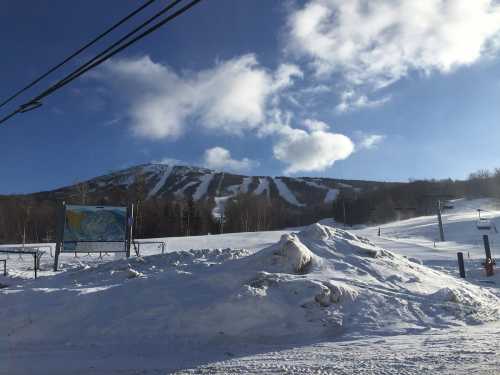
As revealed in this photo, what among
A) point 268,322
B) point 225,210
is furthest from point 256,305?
point 225,210

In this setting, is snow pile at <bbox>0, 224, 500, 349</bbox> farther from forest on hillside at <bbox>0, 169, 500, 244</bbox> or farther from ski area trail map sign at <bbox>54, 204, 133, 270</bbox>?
forest on hillside at <bbox>0, 169, 500, 244</bbox>

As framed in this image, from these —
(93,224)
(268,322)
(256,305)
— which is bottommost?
(268,322)

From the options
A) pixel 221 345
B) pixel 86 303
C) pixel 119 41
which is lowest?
pixel 221 345

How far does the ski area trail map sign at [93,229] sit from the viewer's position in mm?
19656

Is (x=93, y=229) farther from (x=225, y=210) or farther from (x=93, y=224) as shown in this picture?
(x=225, y=210)

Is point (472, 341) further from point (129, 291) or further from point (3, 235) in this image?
point (3, 235)

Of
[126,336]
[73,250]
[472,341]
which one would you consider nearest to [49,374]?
[126,336]

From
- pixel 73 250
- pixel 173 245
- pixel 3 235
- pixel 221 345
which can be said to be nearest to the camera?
pixel 221 345

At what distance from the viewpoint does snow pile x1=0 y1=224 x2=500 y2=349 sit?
7055 mm

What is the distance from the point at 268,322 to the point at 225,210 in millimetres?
88895

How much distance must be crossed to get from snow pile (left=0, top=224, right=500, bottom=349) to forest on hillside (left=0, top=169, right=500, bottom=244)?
4280 cm

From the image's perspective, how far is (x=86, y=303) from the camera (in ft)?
25.9

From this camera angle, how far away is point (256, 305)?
750cm

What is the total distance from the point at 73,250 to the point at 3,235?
60.1 metres
